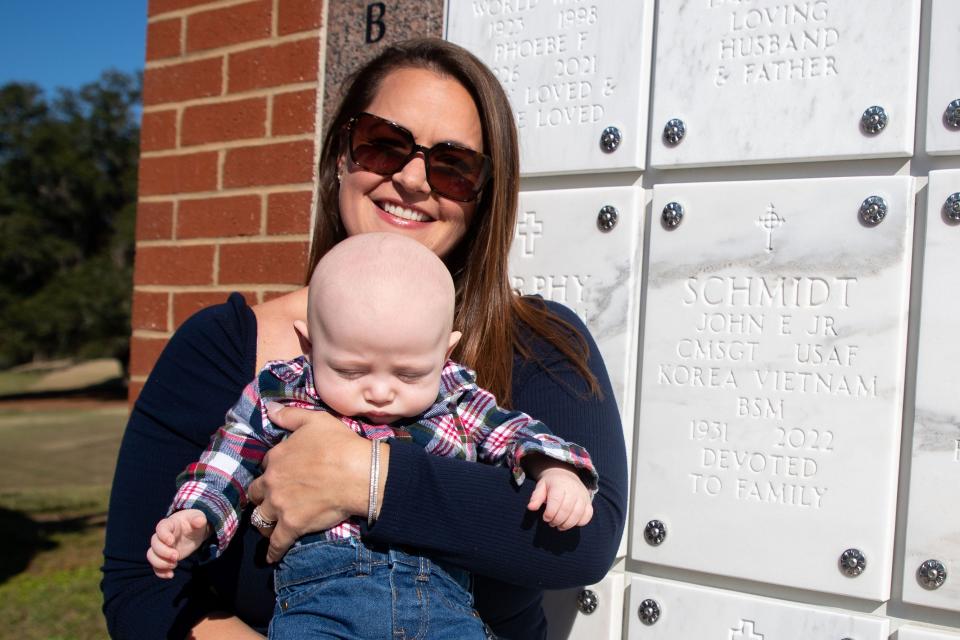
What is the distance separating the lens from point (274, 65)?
114 inches

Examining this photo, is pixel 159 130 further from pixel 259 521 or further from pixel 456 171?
pixel 259 521

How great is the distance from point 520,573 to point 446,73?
110cm

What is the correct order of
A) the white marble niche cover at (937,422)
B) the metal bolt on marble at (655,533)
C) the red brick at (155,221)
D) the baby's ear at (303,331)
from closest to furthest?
1. the baby's ear at (303,331)
2. the white marble niche cover at (937,422)
3. the metal bolt on marble at (655,533)
4. the red brick at (155,221)

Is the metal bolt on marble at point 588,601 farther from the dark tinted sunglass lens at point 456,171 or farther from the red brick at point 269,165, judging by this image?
the red brick at point 269,165

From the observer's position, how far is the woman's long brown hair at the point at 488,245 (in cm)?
187

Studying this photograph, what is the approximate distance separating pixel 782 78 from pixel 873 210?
0.37 metres

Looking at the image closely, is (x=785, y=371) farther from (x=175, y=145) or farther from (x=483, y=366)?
(x=175, y=145)

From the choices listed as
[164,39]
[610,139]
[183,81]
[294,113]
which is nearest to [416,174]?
[610,139]

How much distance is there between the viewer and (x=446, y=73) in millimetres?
1990

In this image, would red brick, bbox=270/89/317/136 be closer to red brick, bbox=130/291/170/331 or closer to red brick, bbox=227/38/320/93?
red brick, bbox=227/38/320/93

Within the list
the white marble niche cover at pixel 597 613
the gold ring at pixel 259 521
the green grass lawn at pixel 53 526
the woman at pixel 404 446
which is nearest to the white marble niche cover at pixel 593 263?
the woman at pixel 404 446

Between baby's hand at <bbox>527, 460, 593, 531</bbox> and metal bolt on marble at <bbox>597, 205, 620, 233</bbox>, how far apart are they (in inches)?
33.9

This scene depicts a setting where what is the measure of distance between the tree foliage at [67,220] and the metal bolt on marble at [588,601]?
26244mm

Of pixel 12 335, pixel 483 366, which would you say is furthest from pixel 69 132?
pixel 483 366
